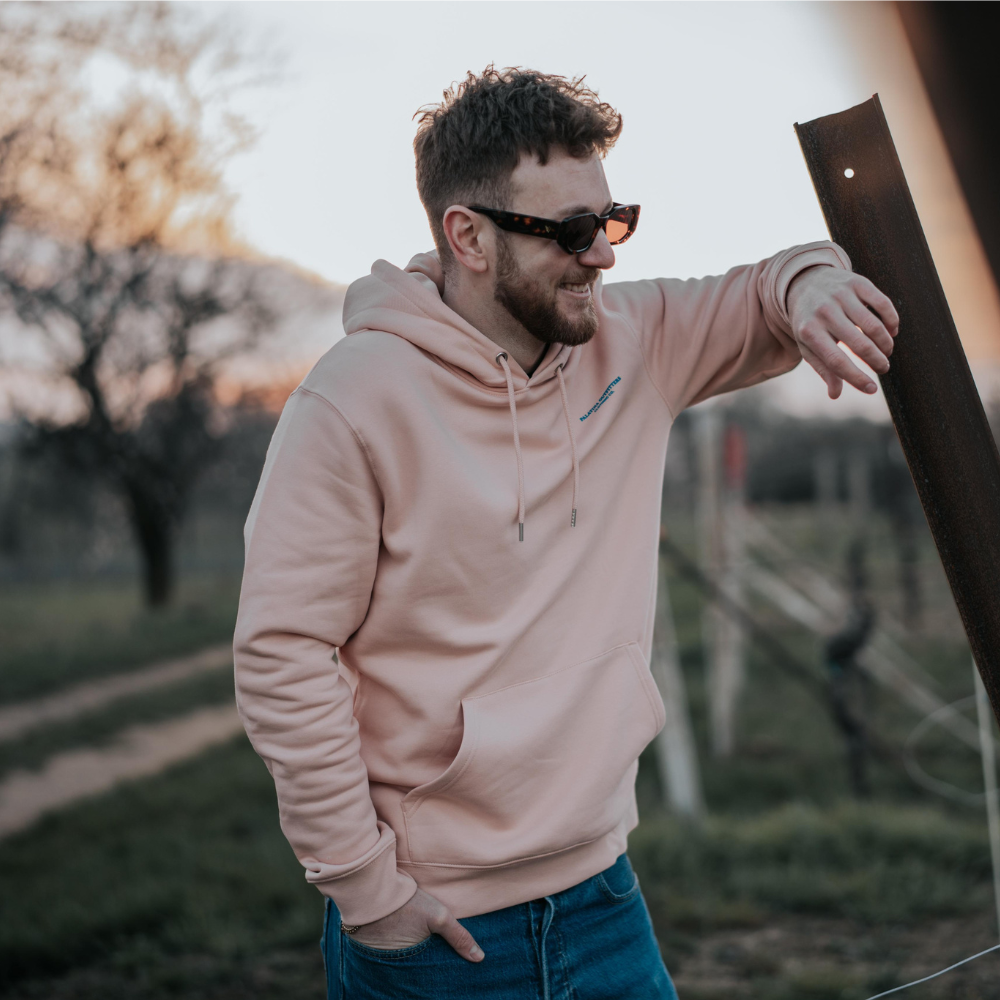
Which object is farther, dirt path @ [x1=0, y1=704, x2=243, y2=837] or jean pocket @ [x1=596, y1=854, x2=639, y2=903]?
dirt path @ [x1=0, y1=704, x2=243, y2=837]

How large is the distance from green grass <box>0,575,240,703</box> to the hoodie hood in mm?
9471

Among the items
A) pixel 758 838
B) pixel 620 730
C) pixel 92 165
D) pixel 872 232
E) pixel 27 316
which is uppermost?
pixel 92 165

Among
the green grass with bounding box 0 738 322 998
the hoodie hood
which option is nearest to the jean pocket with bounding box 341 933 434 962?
the hoodie hood

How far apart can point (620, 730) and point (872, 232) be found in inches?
34.6

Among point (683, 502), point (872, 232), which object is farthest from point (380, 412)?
point (683, 502)

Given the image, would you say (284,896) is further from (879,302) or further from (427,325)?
(879,302)

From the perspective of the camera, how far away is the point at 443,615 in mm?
1511

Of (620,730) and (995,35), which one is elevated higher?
(995,35)

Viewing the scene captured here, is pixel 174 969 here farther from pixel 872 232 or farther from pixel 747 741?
pixel 747 741

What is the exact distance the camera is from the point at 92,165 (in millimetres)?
9891

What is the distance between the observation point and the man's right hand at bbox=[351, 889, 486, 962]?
4.93ft

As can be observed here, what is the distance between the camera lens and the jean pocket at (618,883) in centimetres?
164

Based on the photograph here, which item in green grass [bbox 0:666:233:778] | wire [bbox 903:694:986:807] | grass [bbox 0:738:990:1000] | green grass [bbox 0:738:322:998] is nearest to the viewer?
grass [bbox 0:738:990:1000]

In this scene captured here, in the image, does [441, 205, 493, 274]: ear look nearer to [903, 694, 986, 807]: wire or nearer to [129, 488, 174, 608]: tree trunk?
[903, 694, 986, 807]: wire
